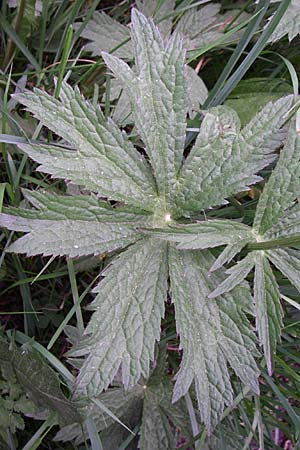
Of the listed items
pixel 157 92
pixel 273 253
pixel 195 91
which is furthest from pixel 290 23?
pixel 273 253

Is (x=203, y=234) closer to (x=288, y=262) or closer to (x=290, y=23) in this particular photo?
(x=288, y=262)

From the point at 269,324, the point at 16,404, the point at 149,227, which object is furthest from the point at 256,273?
Answer: the point at 16,404

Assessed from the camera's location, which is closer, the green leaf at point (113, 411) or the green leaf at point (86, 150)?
the green leaf at point (86, 150)

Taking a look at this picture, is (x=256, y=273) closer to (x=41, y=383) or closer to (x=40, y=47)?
(x=41, y=383)

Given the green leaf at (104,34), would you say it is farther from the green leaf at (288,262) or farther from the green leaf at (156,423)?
the green leaf at (156,423)

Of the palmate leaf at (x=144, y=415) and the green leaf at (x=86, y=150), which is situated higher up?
the green leaf at (x=86, y=150)

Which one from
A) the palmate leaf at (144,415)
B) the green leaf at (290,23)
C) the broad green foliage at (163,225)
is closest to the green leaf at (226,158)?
Answer: the broad green foliage at (163,225)

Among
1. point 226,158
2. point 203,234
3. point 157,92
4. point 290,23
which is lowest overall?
point 203,234
